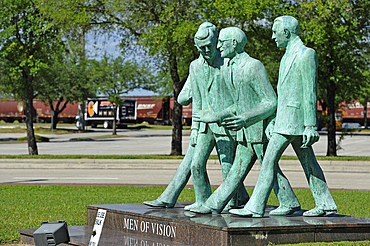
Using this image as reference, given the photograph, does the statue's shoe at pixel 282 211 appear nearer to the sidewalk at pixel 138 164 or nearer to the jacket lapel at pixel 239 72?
the jacket lapel at pixel 239 72

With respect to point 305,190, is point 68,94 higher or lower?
higher

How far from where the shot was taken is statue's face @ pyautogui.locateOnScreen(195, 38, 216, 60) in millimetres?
6398

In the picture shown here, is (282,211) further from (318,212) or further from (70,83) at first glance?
(70,83)

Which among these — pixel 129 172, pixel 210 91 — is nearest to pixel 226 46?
pixel 210 91

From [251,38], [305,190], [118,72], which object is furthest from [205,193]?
[118,72]

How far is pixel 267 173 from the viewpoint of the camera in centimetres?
599

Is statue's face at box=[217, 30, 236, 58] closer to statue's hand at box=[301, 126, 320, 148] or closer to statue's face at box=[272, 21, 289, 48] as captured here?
statue's face at box=[272, 21, 289, 48]

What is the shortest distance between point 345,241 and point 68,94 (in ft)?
134

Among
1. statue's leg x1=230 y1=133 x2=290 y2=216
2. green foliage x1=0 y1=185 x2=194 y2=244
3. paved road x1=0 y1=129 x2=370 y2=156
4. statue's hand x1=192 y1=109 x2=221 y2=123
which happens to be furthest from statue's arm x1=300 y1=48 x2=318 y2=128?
paved road x1=0 y1=129 x2=370 y2=156

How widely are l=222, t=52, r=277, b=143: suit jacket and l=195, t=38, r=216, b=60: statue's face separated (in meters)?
0.29

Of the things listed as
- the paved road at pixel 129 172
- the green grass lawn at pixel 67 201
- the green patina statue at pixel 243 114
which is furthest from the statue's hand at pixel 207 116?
the paved road at pixel 129 172

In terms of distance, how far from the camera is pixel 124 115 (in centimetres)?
5550

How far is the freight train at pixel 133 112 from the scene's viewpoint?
189ft

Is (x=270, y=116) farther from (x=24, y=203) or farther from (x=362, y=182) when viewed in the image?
(x=362, y=182)
